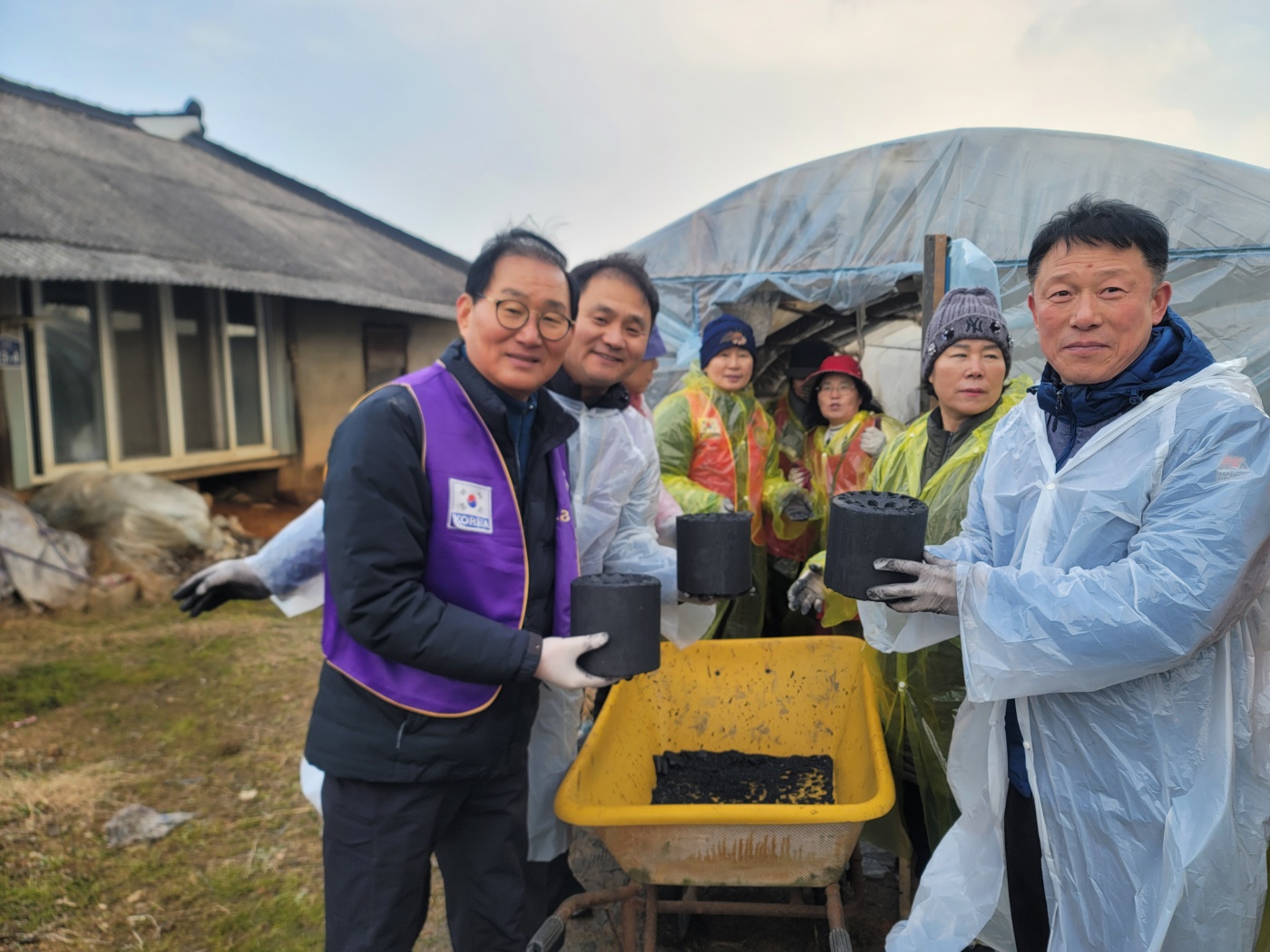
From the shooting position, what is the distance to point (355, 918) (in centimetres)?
153

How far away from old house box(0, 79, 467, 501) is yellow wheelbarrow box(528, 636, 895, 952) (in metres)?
5.45

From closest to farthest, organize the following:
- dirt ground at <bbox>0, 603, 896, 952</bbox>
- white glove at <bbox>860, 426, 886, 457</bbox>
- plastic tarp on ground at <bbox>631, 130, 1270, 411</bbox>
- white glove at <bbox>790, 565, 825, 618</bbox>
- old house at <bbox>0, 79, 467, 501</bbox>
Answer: white glove at <bbox>790, 565, 825, 618</bbox>, dirt ground at <bbox>0, 603, 896, 952</bbox>, plastic tarp on ground at <bbox>631, 130, 1270, 411</bbox>, white glove at <bbox>860, 426, 886, 457</bbox>, old house at <bbox>0, 79, 467, 501</bbox>

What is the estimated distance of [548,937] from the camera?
1633mm

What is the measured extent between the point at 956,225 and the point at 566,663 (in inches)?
139

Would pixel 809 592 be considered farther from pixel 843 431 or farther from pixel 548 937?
pixel 843 431

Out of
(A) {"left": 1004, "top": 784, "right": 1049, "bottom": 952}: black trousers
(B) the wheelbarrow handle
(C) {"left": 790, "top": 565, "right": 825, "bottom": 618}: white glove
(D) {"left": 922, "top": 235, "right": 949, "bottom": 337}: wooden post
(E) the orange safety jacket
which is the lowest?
(B) the wheelbarrow handle

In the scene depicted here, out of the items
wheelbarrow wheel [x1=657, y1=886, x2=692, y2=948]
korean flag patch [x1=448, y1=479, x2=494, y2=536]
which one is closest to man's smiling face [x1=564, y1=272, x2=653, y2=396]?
korean flag patch [x1=448, y1=479, x2=494, y2=536]

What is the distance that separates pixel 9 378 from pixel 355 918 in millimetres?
6198

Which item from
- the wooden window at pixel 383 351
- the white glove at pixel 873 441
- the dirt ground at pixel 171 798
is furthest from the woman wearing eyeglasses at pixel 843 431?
the wooden window at pixel 383 351

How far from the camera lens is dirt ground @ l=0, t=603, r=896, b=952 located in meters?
2.48

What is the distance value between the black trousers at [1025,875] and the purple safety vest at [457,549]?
1.08 m

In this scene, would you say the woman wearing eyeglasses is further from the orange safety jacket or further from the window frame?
the window frame

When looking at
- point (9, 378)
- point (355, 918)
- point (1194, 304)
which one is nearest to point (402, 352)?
point (9, 378)

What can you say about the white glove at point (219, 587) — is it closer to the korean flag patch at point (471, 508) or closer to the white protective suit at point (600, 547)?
the white protective suit at point (600, 547)
